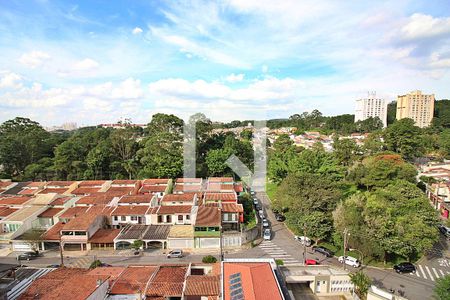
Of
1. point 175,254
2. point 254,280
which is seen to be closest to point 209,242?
point 175,254

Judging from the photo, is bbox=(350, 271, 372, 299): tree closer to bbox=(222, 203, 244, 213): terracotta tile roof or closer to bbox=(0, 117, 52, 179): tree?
bbox=(222, 203, 244, 213): terracotta tile roof

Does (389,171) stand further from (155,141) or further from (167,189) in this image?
(155,141)

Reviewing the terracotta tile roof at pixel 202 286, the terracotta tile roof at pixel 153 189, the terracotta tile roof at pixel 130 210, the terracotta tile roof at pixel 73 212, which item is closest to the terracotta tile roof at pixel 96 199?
the terracotta tile roof at pixel 73 212

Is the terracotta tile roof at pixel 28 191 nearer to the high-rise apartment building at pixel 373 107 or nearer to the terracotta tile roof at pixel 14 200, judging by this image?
the terracotta tile roof at pixel 14 200

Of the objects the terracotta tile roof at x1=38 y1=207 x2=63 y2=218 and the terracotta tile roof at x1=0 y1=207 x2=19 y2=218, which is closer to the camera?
the terracotta tile roof at x1=38 y1=207 x2=63 y2=218

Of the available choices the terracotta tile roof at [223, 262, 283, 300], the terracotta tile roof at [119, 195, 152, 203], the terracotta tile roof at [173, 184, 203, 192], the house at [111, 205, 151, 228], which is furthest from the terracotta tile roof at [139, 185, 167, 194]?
the terracotta tile roof at [223, 262, 283, 300]

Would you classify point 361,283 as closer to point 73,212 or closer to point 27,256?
point 27,256
